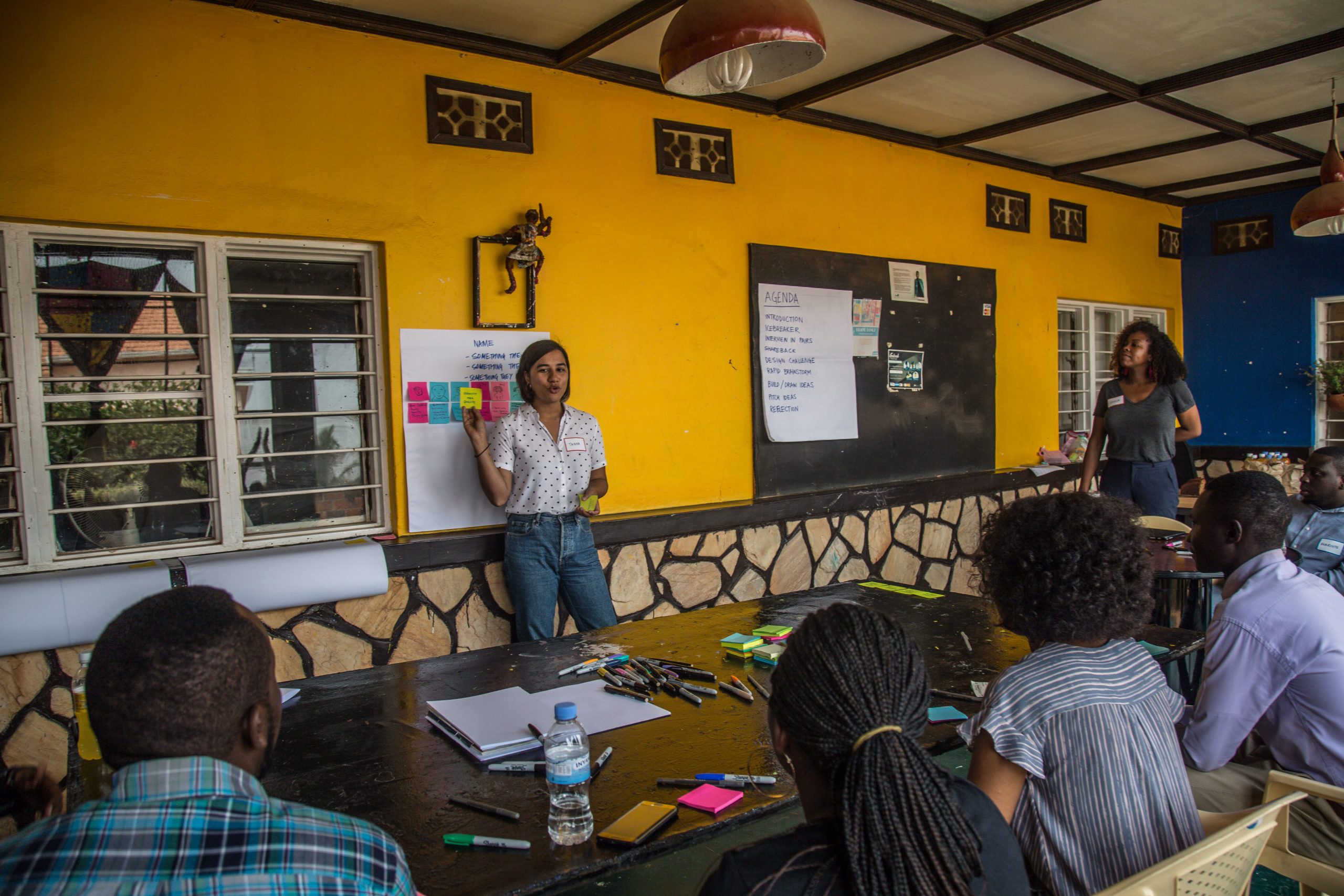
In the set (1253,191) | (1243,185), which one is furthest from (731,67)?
(1253,191)

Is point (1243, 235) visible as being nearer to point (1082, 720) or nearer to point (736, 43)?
point (736, 43)

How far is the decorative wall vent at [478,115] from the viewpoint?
3916 mm

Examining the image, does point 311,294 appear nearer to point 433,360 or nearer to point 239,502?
point 433,360

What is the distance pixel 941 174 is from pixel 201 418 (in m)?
5.00

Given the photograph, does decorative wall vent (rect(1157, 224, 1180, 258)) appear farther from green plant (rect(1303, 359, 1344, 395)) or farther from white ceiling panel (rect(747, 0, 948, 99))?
white ceiling panel (rect(747, 0, 948, 99))

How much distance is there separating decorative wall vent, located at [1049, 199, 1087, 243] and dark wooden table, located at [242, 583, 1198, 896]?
5143 mm

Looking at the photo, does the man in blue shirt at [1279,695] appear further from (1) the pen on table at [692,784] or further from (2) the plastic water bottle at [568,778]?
(2) the plastic water bottle at [568,778]

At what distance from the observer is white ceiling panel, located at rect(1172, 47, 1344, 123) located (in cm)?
483

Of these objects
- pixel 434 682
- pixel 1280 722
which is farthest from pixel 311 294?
pixel 1280 722

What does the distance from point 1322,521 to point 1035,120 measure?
325cm

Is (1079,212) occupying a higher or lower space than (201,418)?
higher

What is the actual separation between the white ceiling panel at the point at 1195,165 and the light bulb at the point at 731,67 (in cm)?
542

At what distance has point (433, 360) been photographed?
3926 millimetres

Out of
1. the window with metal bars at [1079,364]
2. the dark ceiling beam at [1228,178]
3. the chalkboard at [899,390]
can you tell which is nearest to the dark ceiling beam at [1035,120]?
the chalkboard at [899,390]
